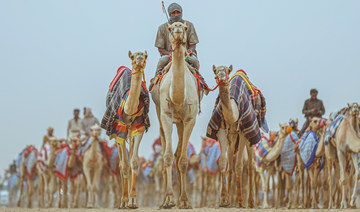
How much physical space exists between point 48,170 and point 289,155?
905 centimetres

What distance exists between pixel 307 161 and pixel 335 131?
1.77m

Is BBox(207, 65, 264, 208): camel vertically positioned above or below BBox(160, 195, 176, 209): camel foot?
above

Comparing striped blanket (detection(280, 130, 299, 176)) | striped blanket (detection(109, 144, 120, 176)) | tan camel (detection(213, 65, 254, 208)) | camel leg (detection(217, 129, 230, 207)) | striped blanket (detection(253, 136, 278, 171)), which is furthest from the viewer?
striped blanket (detection(109, 144, 120, 176))

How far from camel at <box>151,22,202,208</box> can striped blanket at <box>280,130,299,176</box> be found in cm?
718

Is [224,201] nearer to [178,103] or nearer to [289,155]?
[178,103]

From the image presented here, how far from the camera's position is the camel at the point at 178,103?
9.59 metres

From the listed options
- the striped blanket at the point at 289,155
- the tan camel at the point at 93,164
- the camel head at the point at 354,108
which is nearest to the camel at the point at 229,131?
the camel head at the point at 354,108

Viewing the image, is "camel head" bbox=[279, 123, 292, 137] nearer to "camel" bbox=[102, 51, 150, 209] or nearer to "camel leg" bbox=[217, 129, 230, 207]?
"camel leg" bbox=[217, 129, 230, 207]

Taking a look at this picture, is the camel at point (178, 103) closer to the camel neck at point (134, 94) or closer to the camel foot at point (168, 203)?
the camel foot at point (168, 203)

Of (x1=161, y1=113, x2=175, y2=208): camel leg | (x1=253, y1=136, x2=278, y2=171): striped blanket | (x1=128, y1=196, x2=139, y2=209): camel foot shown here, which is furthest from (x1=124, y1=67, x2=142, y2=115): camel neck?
(x1=253, y1=136, x2=278, y2=171): striped blanket

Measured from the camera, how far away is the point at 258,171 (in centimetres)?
1770

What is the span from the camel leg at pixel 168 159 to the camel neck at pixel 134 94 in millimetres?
539

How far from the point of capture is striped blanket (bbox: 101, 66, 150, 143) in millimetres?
10453

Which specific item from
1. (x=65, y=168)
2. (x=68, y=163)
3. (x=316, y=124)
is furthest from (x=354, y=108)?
(x=65, y=168)
